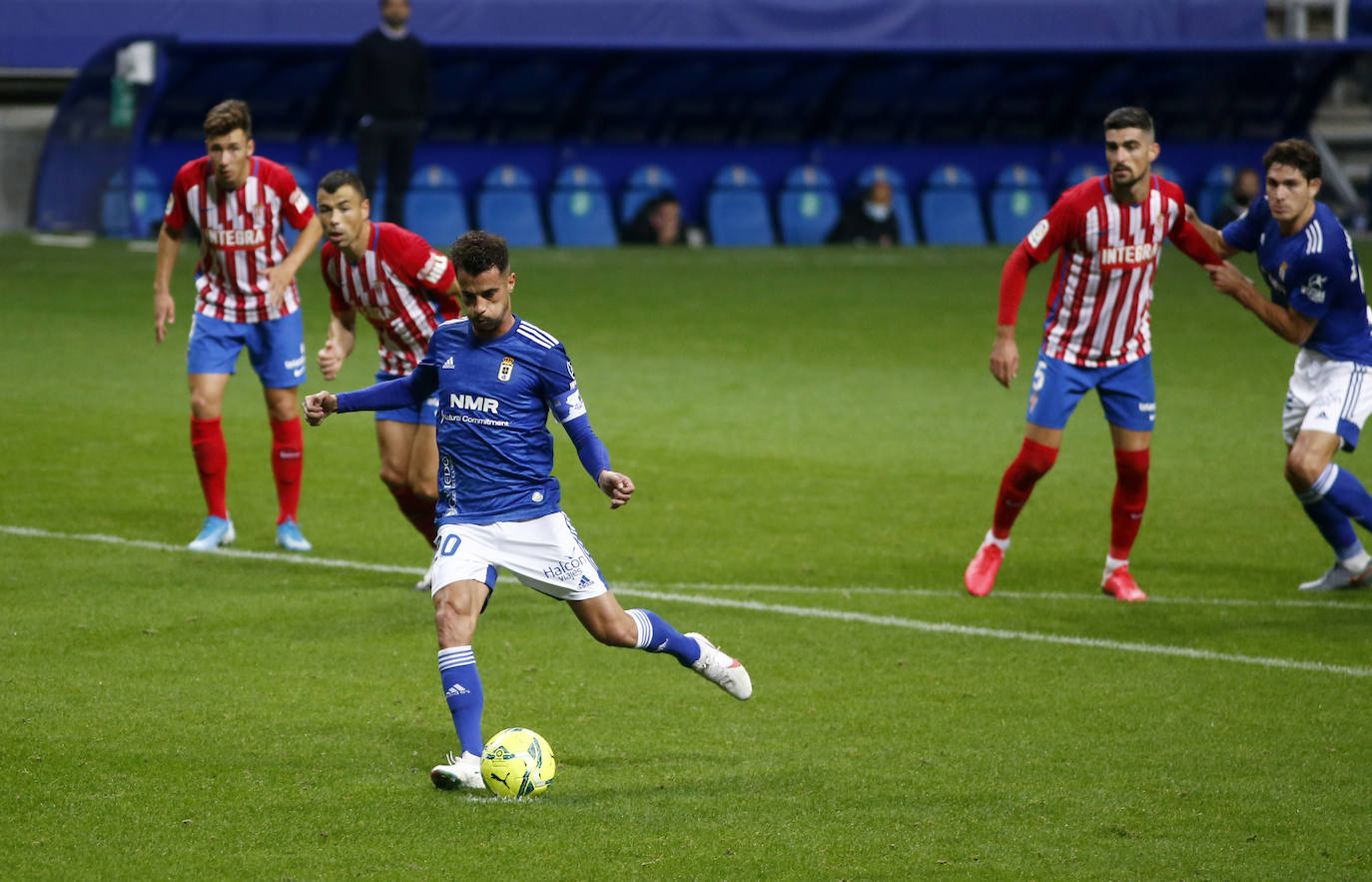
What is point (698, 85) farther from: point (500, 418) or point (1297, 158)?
point (500, 418)

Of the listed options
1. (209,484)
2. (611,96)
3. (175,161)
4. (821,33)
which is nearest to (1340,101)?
(821,33)

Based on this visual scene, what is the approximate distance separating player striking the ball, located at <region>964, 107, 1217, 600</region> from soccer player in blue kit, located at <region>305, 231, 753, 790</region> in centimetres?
283

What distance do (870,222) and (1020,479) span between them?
16.2m

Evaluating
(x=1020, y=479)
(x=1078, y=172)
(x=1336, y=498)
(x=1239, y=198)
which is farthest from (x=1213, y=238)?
(x=1078, y=172)

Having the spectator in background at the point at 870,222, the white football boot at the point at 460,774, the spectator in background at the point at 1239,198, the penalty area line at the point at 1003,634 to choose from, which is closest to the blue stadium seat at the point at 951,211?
the spectator in background at the point at 870,222

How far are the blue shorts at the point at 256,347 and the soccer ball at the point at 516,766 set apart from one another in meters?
3.97

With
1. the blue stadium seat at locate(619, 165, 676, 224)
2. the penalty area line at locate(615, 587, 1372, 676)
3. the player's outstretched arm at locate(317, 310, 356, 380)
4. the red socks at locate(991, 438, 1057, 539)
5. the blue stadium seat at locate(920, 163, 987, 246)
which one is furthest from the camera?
the blue stadium seat at locate(920, 163, 987, 246)

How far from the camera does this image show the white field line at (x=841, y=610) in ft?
23.1

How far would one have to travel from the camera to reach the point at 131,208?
68.3 feet

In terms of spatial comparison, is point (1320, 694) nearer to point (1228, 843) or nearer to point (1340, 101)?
point (1228, 843)

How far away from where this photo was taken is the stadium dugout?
21844mm

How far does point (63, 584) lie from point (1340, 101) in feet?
84.3

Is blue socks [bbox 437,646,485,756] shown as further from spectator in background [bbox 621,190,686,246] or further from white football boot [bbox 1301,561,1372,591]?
spectator in background [bbox 621,190,686,246]

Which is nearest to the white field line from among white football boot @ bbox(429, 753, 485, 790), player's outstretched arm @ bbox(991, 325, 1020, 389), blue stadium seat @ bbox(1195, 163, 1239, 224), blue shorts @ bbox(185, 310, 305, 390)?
blue shorts @ bbox(185, 310, 305, 390)
